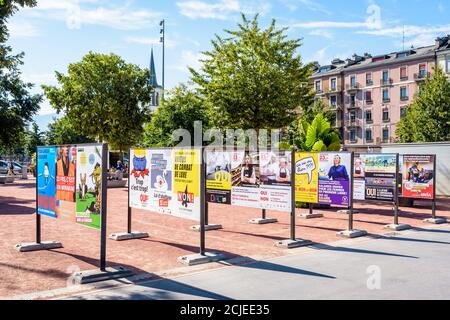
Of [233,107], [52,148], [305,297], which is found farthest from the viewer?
[233,107]

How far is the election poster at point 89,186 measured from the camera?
758cm

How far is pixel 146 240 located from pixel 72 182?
2.73 m

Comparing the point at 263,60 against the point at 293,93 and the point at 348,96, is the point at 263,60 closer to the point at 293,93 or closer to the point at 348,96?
the point at 293,93

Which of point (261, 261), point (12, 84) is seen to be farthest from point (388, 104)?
point (261, 261)

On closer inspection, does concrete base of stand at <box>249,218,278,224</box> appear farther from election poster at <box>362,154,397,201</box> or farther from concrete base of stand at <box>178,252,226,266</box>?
concrete base of stand at <box>178,252,226,266</box>

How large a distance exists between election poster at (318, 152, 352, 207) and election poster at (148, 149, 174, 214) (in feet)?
15.3

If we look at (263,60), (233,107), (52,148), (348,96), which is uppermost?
(348,96)

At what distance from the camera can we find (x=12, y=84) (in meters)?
35.7

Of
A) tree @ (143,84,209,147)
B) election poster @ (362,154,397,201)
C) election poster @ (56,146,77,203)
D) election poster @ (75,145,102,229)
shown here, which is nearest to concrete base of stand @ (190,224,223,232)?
election poster @ (56,146,77,203)

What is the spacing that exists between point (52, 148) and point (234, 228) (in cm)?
540

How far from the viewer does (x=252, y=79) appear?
78.4ft

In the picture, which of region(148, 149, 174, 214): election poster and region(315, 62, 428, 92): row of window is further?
region(315, 62, 428, 92): row of window

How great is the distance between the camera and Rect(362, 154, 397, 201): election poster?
44.7ft

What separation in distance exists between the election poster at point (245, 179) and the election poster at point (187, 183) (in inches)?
97.0
